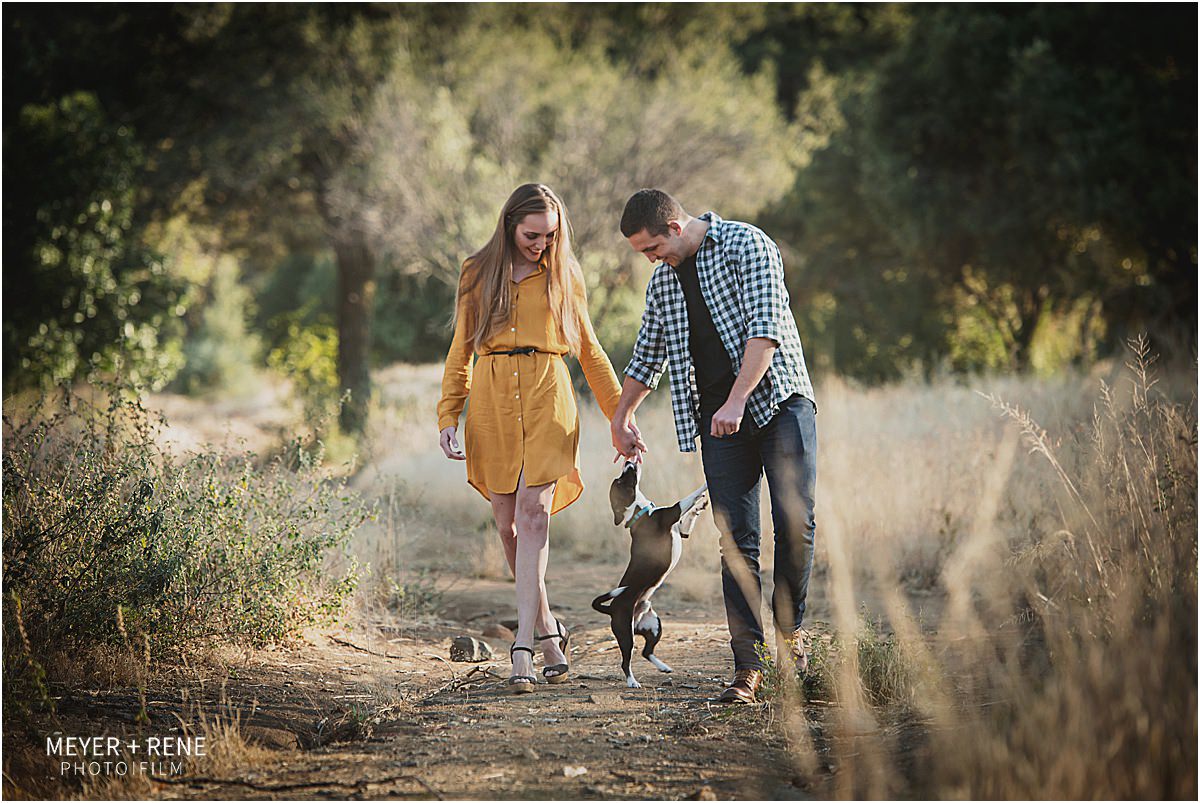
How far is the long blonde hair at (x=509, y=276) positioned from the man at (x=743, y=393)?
0.47 metres

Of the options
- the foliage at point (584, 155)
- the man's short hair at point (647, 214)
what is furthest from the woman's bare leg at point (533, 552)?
the foliage at point (584, 155)

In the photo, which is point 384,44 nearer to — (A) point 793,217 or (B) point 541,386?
(A) point 793,217

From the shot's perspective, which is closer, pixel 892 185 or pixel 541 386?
pixel 541 386

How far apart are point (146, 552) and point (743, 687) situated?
102 inches

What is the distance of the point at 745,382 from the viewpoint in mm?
3961

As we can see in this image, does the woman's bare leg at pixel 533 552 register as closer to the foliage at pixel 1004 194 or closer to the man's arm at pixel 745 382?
the man's arm at pixel 745 382

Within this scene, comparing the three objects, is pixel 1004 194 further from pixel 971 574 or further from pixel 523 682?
pixel 523 682

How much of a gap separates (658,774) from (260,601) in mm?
2394

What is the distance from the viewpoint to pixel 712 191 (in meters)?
16.8

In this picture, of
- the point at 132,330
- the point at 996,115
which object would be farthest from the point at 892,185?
the point at 132,330

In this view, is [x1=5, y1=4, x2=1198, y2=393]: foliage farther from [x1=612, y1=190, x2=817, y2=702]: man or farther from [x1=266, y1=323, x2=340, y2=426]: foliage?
[x1=612, y1=190, x2=817, y2=702]: man

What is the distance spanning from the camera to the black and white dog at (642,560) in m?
4.30

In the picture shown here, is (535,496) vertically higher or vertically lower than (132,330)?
lower

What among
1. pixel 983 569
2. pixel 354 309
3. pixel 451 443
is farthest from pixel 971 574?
pixel 354 309
